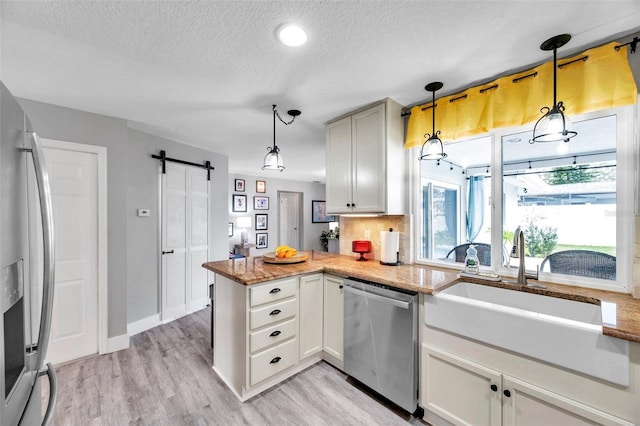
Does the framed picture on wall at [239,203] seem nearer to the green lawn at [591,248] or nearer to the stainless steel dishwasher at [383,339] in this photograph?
the stainless steel dishwasher at [383,339]

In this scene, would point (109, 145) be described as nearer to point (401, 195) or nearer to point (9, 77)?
point (9, 77)

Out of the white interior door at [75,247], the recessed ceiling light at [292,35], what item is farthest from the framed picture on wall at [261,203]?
the recessed ceiling light at [292,35]

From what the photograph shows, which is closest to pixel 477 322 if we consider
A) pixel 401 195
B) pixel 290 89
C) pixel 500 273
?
pixel 500 273

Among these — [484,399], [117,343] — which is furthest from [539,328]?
[117,343]

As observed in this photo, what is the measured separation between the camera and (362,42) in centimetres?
155

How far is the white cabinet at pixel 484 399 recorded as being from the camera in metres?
1.22

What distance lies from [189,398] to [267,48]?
2482 mm

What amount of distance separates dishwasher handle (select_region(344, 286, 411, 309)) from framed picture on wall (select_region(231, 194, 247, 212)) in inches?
183

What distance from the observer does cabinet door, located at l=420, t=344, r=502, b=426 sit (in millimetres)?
1431

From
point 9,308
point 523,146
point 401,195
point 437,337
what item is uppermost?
point 523,146

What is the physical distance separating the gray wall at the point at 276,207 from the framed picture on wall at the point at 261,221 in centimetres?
9

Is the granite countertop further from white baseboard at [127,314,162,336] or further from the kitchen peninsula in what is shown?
white baseboard at [127,314,162,336]

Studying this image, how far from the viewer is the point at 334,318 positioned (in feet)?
7.51

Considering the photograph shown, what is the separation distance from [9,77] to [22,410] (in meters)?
2.32
